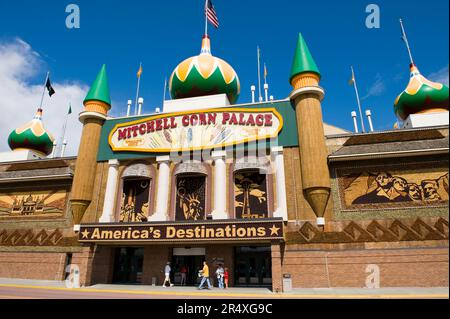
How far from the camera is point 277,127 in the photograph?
2384 cm

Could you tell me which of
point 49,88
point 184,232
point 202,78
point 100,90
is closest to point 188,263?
point 184,232

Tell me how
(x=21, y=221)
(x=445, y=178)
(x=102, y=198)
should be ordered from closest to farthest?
1. (x=445, y=178)
2. (x=102, y=198)
3. (x=21, y=221)

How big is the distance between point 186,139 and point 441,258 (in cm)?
1928

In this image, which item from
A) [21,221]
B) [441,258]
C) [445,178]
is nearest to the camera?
[441,258]

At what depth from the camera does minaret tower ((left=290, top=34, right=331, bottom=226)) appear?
21.2m

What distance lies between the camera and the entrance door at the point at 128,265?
81.3ft

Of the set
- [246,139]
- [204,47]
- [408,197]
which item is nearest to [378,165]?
[408,197]

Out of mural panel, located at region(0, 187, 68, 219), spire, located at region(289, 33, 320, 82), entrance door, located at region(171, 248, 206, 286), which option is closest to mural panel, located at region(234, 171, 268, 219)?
entrance door, located at region(171, 248, 206, 286)

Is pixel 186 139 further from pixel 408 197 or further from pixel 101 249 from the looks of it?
pixel 408 197

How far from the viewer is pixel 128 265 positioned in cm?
2523

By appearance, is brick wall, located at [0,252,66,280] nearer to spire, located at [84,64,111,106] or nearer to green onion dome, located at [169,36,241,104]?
→ spire, located at [84,64,111,106]

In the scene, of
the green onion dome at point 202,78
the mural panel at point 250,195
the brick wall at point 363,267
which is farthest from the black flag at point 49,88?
the brick wall at point 363,267

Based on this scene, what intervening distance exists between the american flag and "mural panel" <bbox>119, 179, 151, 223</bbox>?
16.5 metres

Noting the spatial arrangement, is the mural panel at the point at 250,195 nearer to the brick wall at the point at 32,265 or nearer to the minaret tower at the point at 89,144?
the minaret tower at the point at 89,144
